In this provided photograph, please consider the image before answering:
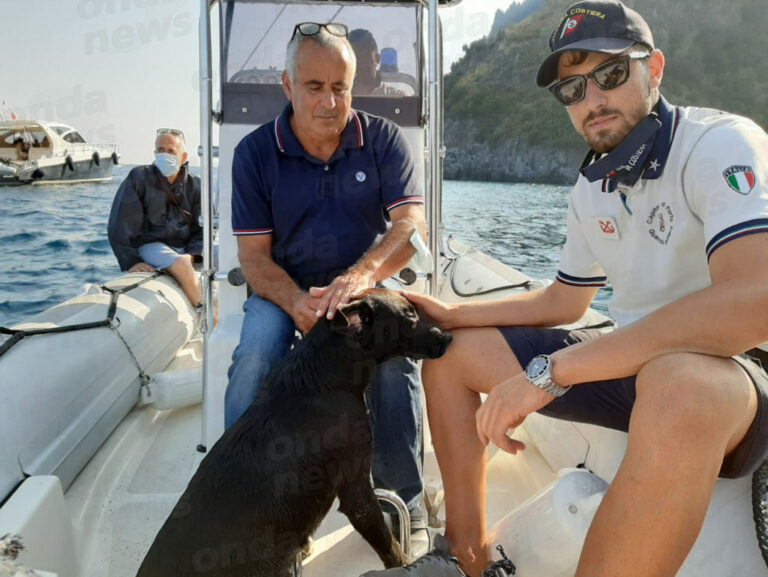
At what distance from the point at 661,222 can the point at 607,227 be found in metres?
0.22

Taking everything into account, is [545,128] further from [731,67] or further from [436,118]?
[436,118]

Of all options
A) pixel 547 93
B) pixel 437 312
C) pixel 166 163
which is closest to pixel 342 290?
pixel 437 312

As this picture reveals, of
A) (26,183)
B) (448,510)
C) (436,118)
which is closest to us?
(448,510)

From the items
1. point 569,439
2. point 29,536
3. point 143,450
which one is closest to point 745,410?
point 569,439

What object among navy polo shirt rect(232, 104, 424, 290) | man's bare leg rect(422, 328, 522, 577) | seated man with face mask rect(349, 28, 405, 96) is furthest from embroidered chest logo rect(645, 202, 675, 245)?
seated man with face mask rect(349, 28, 405, 96)

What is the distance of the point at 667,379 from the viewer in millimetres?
1367

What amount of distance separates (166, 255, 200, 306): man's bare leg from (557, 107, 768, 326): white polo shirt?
3746mm

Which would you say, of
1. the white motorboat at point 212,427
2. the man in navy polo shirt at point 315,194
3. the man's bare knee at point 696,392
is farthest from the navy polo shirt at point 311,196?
the man's bare knee at point 696,392

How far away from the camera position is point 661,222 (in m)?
1.73

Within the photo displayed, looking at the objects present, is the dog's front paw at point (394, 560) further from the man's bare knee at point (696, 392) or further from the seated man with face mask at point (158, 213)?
the seated man with face mask at point (158, 213)

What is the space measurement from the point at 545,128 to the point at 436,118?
58.1m

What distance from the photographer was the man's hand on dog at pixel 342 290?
6.90ft

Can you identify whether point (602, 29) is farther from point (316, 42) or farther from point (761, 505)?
point (761, 505)

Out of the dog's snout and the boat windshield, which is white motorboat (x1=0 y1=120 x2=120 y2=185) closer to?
the boat windshield
